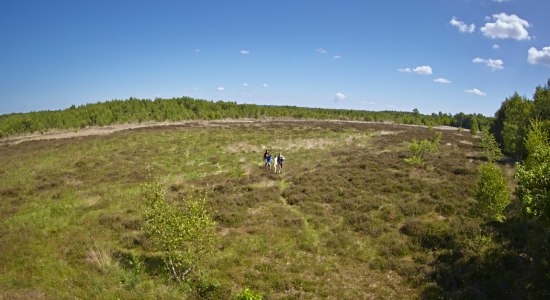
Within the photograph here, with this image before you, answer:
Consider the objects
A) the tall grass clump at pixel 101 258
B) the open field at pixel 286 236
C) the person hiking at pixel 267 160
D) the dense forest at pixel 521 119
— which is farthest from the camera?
the dense forest at pixel 521 119

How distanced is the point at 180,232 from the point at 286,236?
6003 mm

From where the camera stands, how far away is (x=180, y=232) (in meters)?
12.4

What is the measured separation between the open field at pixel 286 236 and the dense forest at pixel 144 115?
52375mm

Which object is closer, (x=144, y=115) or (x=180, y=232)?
(x=180, y=232)

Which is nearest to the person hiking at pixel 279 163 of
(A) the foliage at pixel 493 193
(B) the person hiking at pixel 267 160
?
(B) the person hiking at pixel 267 160

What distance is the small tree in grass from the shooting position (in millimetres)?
12391

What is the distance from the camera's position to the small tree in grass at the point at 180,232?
40.7 feet

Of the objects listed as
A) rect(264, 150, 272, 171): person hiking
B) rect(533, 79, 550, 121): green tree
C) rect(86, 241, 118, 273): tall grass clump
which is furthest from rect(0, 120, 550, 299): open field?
rect(533, 79, 550, 121): green tree

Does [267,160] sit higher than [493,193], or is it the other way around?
[493,193]

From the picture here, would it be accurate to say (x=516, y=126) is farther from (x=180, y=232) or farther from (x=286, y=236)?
(x=180, y=232)

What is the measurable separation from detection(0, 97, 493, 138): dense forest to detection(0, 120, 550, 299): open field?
5237cm

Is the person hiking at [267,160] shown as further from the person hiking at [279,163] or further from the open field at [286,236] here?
the open field at [286,236]

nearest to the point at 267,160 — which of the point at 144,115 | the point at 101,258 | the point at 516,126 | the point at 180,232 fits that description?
the point at 101,258

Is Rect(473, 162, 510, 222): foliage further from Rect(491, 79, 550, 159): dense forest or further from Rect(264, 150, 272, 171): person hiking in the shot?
Rect(491, 79, 550, 159): dense forest
